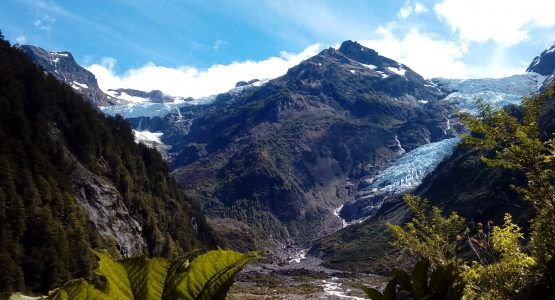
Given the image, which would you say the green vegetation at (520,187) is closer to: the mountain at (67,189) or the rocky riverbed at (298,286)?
the mountain at (67,189)

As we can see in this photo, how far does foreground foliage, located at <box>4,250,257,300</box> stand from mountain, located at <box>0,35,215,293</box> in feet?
220

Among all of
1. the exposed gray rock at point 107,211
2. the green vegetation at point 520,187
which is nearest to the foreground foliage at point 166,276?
the green vegetation at point 520,187

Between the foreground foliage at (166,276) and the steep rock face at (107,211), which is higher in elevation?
the foreground foliage at (166,276)

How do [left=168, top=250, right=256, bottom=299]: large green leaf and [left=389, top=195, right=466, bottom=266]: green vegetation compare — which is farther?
[left=389, top=195, right=466, bottom=266]: green vegetation

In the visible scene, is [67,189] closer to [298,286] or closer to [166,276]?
[298,286]

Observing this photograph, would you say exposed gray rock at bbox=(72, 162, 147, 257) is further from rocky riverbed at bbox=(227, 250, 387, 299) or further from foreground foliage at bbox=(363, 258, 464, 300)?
foreground foliage at bbox=(363, 258, 464, 300)

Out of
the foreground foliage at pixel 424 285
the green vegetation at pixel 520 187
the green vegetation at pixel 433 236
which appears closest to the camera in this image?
the foreground foliage at pixel 424 285

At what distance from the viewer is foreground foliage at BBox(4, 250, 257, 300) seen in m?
1.82

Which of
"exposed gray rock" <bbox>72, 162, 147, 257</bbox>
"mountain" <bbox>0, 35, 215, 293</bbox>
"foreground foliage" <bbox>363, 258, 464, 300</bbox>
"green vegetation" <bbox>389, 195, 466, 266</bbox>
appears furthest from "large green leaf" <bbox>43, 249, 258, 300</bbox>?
"exposed gray rock" <bbox>72, 162, 147, 257</bbox>

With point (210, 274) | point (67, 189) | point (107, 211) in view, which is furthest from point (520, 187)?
point (107, 211)

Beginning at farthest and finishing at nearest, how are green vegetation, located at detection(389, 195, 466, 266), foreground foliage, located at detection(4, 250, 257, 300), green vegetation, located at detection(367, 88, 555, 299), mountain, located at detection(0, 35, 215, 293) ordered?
1. mountain, located at detection(0, 35, 215, 293)
2. green vegetation, located at detection(389, 195, 466, 266)
3. green vegetation, located at detection(367, 88, 555, 299)
4. foreground foliage, located at detection(4, 250, 257, 300)

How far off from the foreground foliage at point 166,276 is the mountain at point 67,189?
6692 centimetres

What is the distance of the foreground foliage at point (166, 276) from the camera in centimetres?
182

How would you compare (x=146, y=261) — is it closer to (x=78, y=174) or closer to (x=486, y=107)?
(x=486, y=107)
